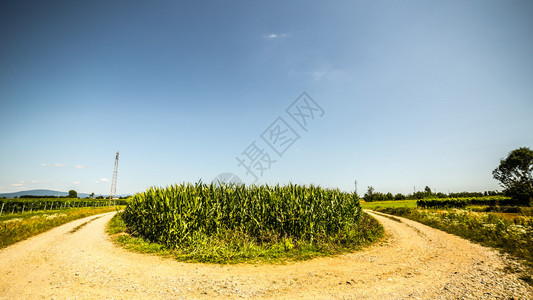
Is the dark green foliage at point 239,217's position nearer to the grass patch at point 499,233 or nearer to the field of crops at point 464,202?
the grass patch at point 499,233

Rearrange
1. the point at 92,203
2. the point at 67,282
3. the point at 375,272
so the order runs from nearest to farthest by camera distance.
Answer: the point at 67,282 < the point at 375,272 < the point at 92,203

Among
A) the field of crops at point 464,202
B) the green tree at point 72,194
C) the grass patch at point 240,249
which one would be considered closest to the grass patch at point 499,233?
the grass patch at point 240,249

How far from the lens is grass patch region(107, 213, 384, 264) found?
8.22 meters

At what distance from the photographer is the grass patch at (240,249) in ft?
27.0

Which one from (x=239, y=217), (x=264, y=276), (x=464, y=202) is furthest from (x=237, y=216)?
(x=464, y=202)

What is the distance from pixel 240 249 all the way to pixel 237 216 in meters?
2.20

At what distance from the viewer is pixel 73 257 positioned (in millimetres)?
8625

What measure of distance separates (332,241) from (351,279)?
4.63m

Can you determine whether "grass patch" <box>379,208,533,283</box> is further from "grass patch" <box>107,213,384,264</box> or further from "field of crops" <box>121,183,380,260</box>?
"grass patch" <box>107,213,384,264</box>

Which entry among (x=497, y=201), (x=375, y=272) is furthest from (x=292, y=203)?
(x=497, y=201)

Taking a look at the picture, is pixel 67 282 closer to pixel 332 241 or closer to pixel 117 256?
pixel 117 256

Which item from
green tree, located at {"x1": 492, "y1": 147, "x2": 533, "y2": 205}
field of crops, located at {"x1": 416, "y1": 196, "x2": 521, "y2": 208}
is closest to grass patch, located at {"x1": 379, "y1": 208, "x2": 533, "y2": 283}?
field of crops, located at {"x1": 416, "y1": 196, "x2": 521, "y2": 208}

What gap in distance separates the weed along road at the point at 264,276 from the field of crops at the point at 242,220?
1545 millimetres

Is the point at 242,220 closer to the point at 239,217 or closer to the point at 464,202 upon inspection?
the point at 239,217
